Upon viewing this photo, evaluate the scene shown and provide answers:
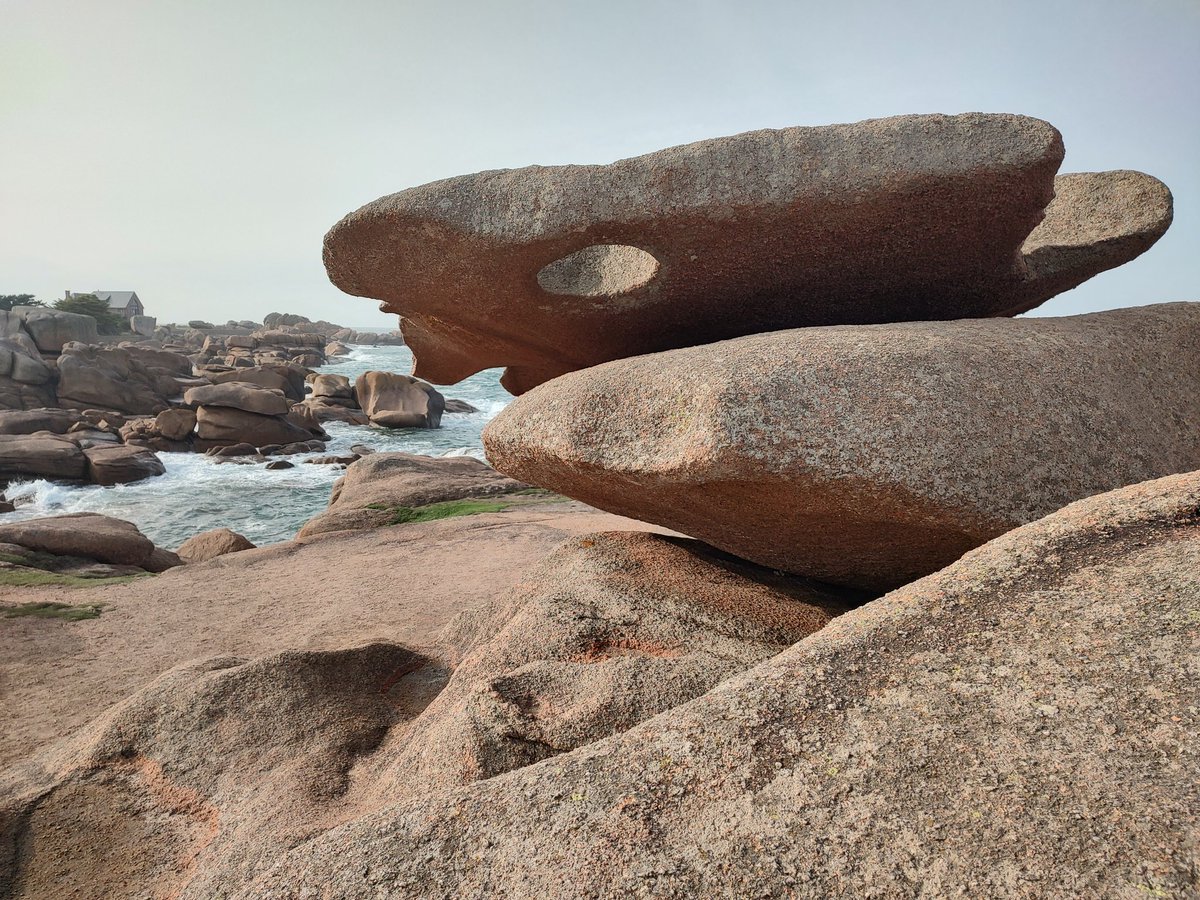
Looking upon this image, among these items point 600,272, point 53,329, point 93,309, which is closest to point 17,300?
point 93,309

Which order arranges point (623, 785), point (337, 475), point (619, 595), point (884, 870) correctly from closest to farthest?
point (884, 870), point (623, 785), point (619, 595), point (337, 475)

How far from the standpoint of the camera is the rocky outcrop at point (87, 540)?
9.48m

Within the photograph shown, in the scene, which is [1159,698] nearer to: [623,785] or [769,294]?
A: [623,785]

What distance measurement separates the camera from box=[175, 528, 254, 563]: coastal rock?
10.5 m

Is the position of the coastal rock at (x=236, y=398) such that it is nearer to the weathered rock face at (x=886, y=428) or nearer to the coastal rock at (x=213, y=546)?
the coastal rock at (x=213, y=546)

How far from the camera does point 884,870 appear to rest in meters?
1.54

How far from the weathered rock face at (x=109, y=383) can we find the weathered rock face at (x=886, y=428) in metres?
28.2

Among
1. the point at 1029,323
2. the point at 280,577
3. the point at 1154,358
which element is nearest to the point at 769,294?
the point at 1029,323

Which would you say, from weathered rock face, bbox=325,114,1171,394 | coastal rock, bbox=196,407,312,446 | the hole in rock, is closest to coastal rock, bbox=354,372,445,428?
coastal rock, bbox=196,407,312,446

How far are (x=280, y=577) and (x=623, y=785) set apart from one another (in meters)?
7.36

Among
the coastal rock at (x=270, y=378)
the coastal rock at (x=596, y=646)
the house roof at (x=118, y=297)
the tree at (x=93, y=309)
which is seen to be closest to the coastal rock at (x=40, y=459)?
the coastal rock at (x=270, y=378)

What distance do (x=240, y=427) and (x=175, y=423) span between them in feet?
6.22

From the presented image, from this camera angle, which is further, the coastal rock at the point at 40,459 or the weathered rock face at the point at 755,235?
the coastal rock at the point at 40,459

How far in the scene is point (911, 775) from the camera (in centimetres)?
170
